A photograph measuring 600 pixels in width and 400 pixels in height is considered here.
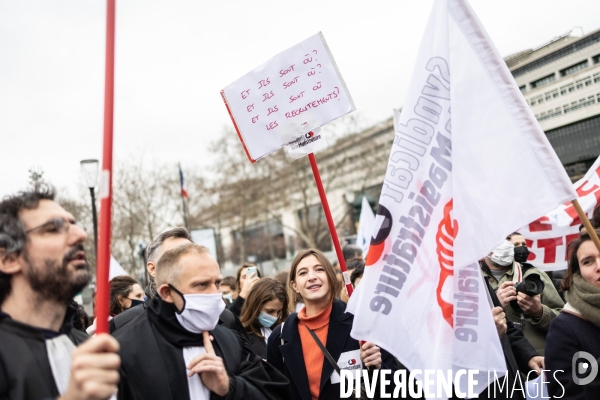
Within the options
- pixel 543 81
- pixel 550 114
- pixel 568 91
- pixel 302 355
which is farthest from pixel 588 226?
pixel 543 81

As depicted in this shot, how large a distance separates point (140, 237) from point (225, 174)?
351 inches

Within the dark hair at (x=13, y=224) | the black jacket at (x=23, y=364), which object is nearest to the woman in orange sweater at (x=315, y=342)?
the black jacket at (x=23, y=364)

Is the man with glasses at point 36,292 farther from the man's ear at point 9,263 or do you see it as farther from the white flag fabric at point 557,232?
the white flag fabric at point 557,232

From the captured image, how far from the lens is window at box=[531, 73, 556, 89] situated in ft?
152

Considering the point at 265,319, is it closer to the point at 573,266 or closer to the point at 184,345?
the point at 184,345

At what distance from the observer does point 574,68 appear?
4406 cm

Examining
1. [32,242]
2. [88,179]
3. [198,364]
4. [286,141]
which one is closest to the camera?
[32,242]

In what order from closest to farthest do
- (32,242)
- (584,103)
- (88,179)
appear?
(32,242), (88,179), (584,103)

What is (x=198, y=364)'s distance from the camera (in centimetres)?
264

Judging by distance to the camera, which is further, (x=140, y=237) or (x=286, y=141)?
(x=140, y=237)

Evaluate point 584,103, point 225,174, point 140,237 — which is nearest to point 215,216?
point 225,174

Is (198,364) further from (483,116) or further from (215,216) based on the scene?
(215,216)

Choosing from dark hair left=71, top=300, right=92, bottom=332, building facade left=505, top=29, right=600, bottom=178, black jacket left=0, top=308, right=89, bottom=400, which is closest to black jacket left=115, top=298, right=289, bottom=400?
black jacket left=0, top=308, right=89, bottom=400

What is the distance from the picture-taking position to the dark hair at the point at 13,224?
7.30 feet
